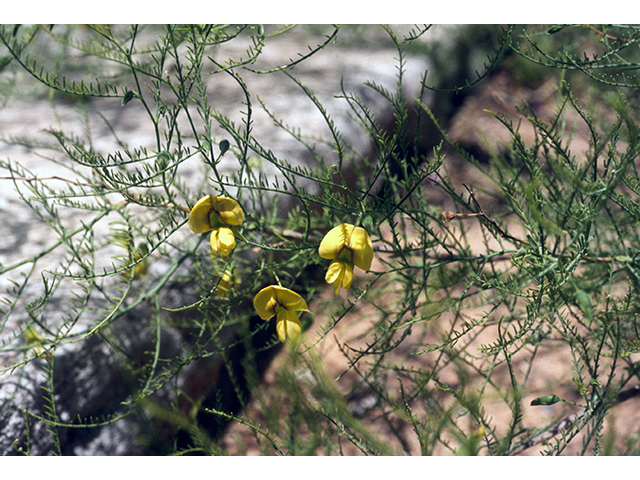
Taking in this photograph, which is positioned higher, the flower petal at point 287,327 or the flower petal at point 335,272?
the flower petal at point 335,272

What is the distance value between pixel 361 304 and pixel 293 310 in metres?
0.64

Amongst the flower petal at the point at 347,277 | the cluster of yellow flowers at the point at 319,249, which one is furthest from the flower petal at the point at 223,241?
the flower petal at the point at 347,277

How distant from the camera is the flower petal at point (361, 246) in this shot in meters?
0.44

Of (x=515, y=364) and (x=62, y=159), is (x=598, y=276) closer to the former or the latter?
(x=515, y=364)

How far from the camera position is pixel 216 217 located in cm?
46

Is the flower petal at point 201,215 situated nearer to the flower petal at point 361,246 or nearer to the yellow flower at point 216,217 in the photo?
the yellow flower at point 216,217

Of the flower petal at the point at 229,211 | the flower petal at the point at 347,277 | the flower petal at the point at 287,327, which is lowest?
Result: the flower petal at the point at 287,327

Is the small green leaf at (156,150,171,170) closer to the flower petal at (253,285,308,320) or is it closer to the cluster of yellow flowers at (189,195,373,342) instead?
the cluster of yellow flowers at (189,195,373,342)

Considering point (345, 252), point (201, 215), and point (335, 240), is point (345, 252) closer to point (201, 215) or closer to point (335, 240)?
point (335, 240)

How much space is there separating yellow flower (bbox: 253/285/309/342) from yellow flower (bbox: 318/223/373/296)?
0.16 ft

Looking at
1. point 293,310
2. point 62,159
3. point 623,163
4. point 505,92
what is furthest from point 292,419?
point 505,92

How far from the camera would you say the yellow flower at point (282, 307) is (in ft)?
1.52

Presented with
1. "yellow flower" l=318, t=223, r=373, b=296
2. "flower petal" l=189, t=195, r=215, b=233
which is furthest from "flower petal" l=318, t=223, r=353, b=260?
"flower petal" l=189, t=195, r=215, b=233

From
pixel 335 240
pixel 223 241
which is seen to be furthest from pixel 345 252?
pixel 223 241
